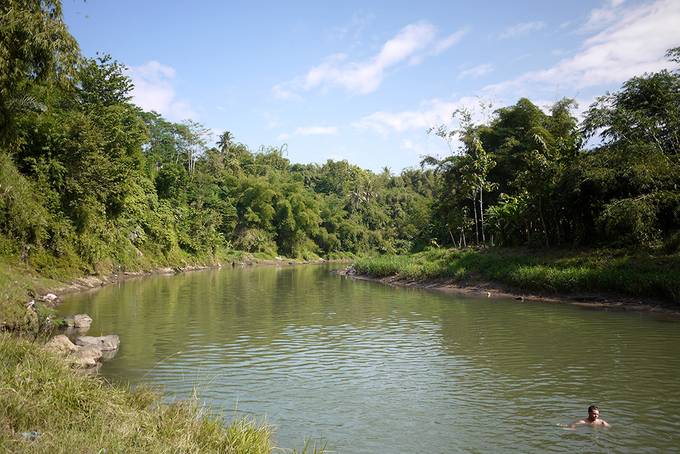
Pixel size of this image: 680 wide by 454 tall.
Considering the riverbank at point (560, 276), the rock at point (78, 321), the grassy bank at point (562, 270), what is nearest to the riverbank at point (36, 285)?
the rock at point (78, 321)

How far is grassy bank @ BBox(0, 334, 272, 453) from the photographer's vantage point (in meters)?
4.91

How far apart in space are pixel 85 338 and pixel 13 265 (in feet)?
45.2

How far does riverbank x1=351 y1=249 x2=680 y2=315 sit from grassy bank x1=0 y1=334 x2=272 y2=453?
798 inches

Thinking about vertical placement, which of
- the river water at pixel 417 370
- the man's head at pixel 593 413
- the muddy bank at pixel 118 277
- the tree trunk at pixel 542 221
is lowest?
the river water at pixel 417 370

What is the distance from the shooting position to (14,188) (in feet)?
75.6

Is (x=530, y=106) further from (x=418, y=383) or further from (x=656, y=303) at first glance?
(x=418, y=383)

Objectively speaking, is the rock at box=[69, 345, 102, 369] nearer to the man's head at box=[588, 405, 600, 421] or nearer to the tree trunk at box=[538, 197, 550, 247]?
the man's head at box=[588, 405, 600, 421]

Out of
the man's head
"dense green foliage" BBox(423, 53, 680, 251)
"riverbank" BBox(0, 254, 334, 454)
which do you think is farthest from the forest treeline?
the man's head

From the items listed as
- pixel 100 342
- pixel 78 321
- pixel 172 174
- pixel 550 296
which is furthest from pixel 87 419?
pixel 172 174

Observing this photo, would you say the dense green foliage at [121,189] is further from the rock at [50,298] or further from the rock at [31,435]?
the rock at [31,435]

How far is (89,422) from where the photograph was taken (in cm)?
577

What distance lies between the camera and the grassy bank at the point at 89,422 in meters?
4.91

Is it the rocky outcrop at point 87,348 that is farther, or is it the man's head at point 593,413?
the rocky outcrop at point 87,348

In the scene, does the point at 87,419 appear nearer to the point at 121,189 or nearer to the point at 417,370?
the point at 417,370
